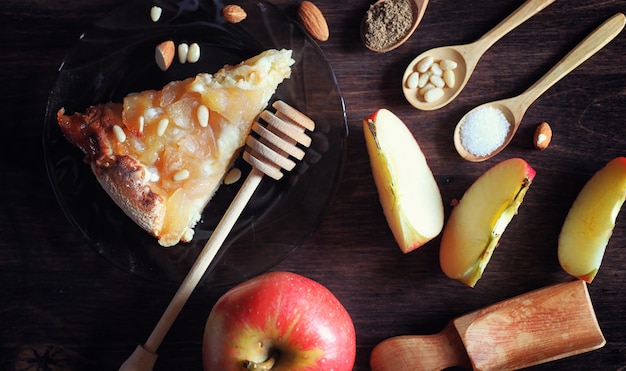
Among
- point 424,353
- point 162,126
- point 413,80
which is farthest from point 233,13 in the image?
point 424,353

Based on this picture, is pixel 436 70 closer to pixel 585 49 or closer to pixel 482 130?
pixel 482 130

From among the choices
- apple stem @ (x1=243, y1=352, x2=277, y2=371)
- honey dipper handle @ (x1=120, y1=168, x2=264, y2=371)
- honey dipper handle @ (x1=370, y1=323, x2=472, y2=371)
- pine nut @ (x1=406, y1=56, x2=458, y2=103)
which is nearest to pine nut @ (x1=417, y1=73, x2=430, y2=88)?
pine nut @ (x1=406, y1=56, x2=458, y2=103)

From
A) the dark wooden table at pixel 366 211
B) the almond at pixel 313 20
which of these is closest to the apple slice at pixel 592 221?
the dark wooden table at pixel 366 211

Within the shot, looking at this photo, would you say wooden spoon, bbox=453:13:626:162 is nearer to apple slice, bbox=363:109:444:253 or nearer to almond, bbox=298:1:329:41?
apple slice, bbox=363:109:444:253

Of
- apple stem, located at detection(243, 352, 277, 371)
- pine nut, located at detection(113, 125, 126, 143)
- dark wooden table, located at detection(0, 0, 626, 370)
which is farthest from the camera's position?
dark wooden table, located at detection(0, 0, 626, 370)

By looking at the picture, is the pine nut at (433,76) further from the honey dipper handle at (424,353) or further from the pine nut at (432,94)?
the honey dipper handle at (424,353)
